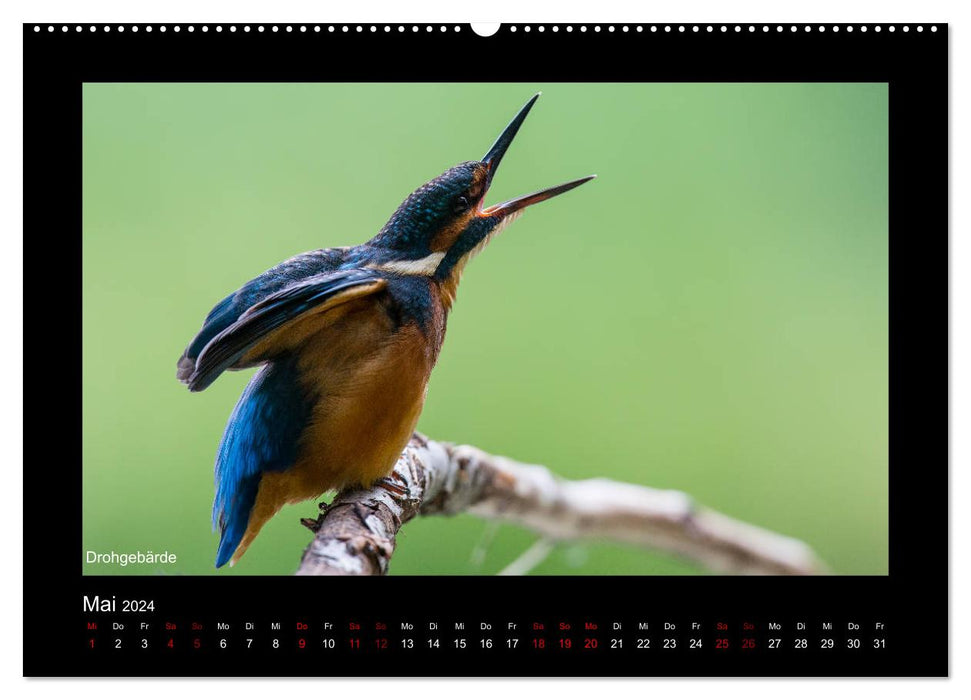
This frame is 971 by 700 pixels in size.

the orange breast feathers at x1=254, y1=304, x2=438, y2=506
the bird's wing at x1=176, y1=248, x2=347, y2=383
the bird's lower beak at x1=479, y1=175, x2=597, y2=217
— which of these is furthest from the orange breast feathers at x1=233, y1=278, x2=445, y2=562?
the bird's lower beak at x1=479, y1=175, x2=597, y2=217

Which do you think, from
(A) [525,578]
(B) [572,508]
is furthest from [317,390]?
(B) [572,508]

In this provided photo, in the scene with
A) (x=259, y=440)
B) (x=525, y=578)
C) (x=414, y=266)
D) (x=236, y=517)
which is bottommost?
(x=525, y=578)

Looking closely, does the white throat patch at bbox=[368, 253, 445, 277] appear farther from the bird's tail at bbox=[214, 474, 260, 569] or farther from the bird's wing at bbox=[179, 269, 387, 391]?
the bird's tail at bbox=[214, 474, 260, 569]

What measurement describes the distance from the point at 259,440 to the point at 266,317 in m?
0.29

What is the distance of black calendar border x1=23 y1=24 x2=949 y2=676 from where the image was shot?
5.44ft

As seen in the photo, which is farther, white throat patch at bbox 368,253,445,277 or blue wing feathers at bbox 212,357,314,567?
white throat patch at bbox 368,253,445,277

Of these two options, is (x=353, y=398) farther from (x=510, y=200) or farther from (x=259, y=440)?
(x=510, y=200)

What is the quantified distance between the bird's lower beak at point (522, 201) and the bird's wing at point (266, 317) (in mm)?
524

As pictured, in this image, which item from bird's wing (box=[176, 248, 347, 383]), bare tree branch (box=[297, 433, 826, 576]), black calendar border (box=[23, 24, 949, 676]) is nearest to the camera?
black calendar border (box=[23, 24, 949, 676])

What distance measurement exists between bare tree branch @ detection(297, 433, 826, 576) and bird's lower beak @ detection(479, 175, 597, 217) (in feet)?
1.93

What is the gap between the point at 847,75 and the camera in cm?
181

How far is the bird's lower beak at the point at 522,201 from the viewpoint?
7.18 ft

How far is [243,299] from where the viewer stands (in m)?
1.86

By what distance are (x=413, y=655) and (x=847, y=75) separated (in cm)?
138
